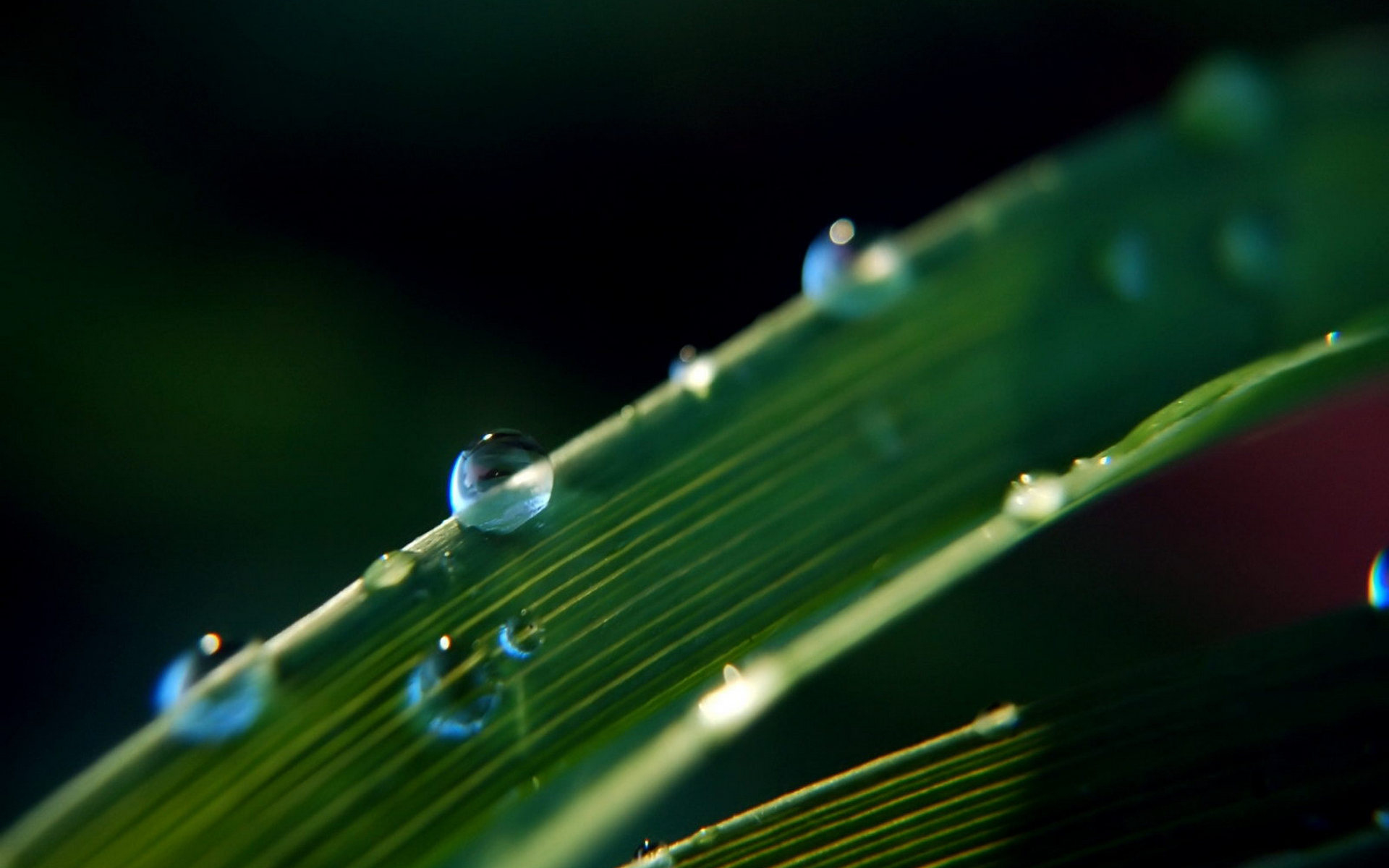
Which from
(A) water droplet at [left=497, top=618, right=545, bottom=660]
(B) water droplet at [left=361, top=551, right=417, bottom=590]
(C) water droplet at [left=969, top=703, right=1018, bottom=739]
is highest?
(B) water droplet at [left=361, top=551, right=417, bottom=590]

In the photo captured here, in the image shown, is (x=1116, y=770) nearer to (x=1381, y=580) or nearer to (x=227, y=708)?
(x=1381, y=580)

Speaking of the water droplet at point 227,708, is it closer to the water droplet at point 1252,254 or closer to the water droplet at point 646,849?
the water droplet at point 646,849

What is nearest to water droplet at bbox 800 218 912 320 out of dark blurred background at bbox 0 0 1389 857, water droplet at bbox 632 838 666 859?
water droplet at bbox 632 838 666 859

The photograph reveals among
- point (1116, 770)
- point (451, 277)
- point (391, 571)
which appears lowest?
point (1116, 770)

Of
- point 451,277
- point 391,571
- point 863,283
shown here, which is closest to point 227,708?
point 391,571

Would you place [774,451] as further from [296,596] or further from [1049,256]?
[296,596]

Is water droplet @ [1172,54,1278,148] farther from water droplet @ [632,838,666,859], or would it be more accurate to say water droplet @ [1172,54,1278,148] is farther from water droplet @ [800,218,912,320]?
water droplet @ [632,838,666,859]
